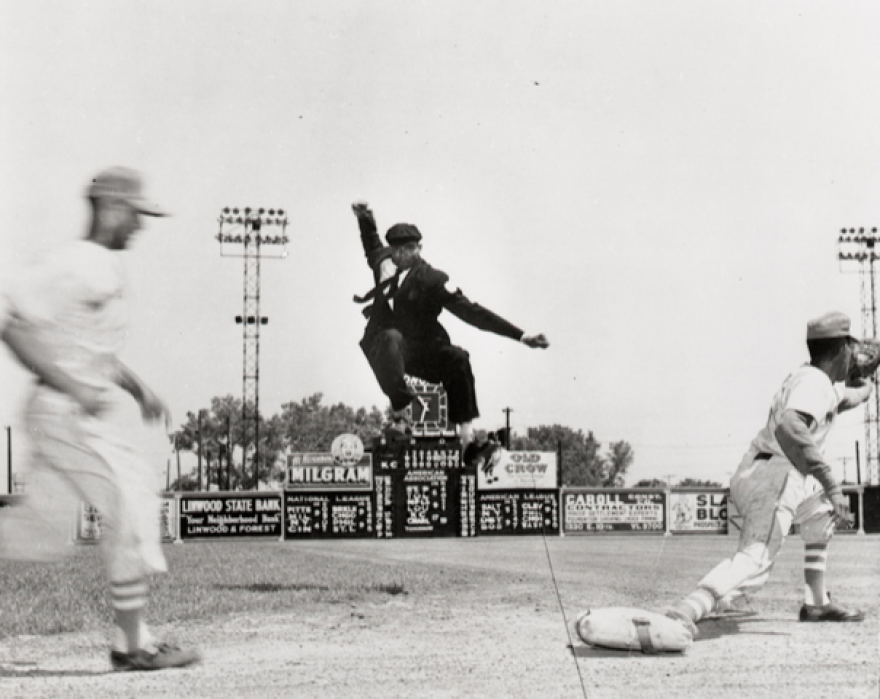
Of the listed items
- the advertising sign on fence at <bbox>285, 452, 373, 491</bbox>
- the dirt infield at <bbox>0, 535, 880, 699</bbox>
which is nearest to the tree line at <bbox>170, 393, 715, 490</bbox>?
the advertising sign on fence at <bbox>285, 452, 373, 491</bbox>

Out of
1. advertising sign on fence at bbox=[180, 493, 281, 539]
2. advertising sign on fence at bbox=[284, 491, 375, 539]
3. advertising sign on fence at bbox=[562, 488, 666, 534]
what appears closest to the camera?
advertising sign on fence at bbox=[284, 491, 375, 539]

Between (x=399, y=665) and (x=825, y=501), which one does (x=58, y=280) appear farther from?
(x=825, y=501)

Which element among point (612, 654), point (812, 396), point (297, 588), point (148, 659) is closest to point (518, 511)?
point (297, 588)

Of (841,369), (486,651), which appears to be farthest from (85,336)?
(841,369)

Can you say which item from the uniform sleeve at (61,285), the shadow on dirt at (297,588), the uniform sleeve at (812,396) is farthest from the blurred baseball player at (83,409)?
the shadow on dirt at (297,588)

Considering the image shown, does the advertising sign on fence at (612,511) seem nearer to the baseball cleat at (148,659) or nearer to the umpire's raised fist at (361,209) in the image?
the umpire's raised fist at (361,209)

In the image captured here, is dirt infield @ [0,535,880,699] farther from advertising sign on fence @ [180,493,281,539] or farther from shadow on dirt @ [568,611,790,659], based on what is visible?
advertising sign on fence @ [180,493,281,539]

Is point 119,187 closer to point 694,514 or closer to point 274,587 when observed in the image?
point 274,587
